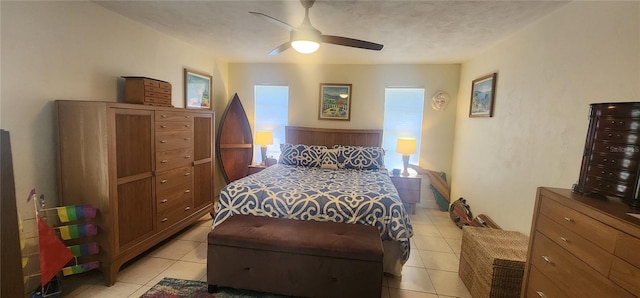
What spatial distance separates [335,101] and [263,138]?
4.39 ft

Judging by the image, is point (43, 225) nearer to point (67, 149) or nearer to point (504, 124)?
point (67, 149)

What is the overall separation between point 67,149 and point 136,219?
76 centimetres

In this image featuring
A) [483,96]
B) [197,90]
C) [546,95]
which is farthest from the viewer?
[197,90]

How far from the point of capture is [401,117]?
4301 mm

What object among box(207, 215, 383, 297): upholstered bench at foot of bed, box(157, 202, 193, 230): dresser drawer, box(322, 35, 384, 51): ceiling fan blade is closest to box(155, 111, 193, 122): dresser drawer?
box(157, 202, 193, 230): dresser drawer

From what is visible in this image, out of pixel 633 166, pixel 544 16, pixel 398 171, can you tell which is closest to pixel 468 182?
pixel 398 171

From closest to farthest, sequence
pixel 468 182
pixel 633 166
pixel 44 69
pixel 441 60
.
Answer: pixel 633 166, pixel 44 69, pixel 468 182, pixel 441 60

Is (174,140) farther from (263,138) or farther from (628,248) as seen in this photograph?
(628,248)

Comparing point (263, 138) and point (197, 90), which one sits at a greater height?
point (197, 90)

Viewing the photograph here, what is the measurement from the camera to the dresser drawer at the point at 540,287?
4.35ft

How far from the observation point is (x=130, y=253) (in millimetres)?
2238

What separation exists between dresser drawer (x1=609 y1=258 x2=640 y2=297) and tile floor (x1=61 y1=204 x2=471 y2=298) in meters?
1.27

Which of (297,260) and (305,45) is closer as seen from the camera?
(297,260)

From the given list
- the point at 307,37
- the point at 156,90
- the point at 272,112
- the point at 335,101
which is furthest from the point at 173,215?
the point at 335,101
